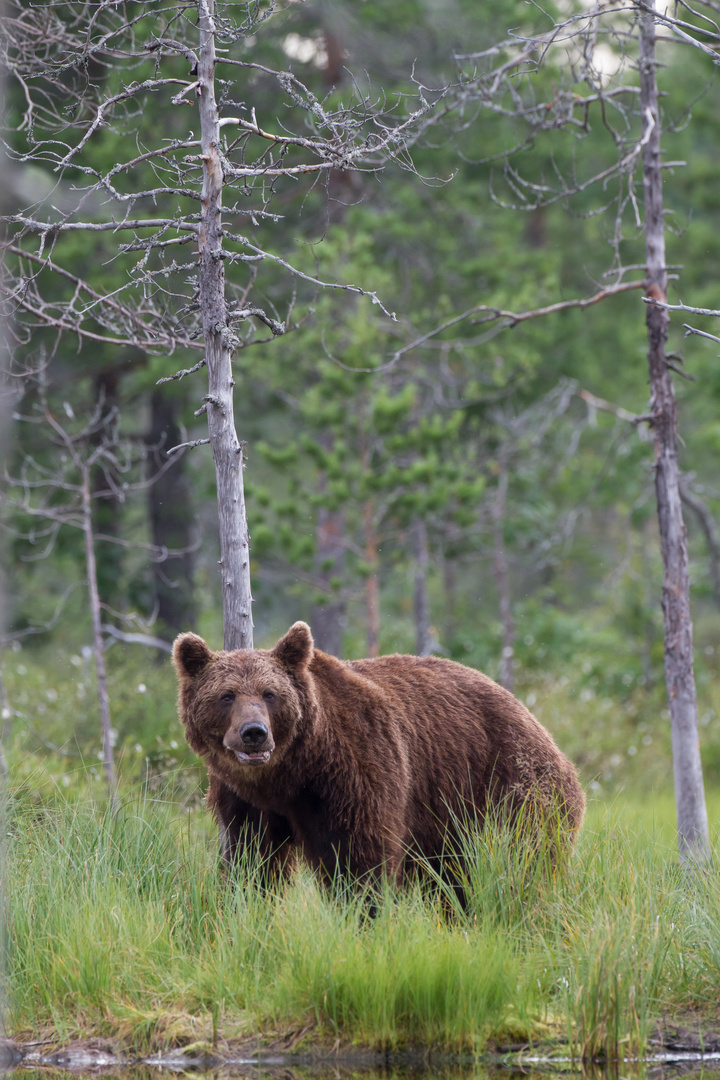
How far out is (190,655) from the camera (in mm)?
5781

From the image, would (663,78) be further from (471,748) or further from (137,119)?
(471,748)

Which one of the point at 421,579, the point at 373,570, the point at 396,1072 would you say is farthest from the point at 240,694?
the point at 421,579

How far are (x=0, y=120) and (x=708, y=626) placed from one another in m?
16.0

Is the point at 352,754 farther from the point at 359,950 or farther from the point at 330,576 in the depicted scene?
the point at 330,576

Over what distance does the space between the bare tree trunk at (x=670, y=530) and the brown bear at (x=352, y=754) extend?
1271 mm

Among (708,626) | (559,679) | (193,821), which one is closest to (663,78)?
(708,626)

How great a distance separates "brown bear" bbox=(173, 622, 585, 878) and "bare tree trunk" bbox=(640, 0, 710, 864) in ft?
4.17

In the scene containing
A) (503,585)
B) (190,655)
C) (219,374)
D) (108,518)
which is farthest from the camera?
(108,518)

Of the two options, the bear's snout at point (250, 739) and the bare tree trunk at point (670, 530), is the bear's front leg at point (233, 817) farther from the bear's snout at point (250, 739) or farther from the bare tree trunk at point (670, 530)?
the bare tree trunk at point (670, 530)

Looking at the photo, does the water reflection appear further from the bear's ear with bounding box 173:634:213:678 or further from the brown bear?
the bear's ear with bounding box 173:634:213:678

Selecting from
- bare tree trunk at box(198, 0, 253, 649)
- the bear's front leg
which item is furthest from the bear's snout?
bare tree trunk at box(198, 0, 253, 649)

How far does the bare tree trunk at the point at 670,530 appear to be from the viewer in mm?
7605

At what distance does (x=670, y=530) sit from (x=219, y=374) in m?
3.10

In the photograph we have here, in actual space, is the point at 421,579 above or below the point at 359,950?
above
